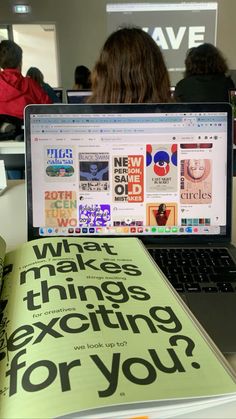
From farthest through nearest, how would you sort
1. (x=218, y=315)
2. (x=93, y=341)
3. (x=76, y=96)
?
1. (x=76, y=96)
2. (x=218, y=315)
3. (x=93, y=341)

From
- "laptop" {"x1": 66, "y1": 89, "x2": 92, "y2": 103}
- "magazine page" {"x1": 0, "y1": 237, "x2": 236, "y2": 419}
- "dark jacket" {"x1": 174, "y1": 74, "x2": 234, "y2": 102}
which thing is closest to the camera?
"magazine page" {"x1": 0, "y1": 237, "x2": 236, "y2": 419}

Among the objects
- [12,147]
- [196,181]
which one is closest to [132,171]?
[196,181]

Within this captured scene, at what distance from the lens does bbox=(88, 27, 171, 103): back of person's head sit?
5.39 feet

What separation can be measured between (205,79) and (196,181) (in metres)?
2.20

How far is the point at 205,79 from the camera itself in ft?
9.50

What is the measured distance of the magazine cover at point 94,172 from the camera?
0.86 meters

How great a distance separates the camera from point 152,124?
33.6 inches

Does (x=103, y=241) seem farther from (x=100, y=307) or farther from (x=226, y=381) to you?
(x=226, y=381)

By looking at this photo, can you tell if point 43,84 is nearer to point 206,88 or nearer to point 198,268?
point 206,88

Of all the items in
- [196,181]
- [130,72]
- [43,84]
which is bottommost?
[196,181]

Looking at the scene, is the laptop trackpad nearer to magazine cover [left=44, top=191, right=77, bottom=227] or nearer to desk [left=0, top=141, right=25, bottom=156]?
magazine cover [left=44, top=191, right=77, bottom=227]

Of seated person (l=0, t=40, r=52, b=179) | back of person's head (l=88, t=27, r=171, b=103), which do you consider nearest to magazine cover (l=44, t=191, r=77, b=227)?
back of person's head (l=88, t=27, r=171, b=103)

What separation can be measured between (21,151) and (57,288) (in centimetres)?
178

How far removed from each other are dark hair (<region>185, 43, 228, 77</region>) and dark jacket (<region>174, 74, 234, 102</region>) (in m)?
0.04
